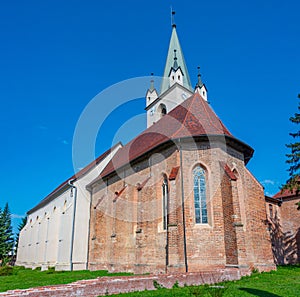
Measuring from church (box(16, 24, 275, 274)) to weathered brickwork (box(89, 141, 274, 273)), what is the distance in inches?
1.8

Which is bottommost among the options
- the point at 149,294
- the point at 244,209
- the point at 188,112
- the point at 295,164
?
the point at 149,294

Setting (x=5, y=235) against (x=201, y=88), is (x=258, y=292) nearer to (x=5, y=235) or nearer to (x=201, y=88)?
(x=201, y=88)

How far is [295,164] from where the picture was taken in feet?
68.7

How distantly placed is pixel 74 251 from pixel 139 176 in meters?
9.22

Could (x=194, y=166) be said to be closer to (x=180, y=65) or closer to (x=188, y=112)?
(x=188, y=112)

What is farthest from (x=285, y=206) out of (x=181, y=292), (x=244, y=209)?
(x=181, y=292)

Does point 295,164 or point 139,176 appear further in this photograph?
point 295,164

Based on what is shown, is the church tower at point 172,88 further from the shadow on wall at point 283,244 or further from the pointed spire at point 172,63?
the shadow on wall at point 283,244

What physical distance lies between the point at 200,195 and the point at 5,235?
4622cm

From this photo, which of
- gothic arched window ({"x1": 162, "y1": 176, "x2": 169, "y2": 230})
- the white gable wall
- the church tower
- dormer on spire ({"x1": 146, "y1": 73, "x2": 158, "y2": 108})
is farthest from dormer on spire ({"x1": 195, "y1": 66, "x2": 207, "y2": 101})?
gothic arched window ({"x1": 162, "y1": 176, "x2": 169, "y2": 230})

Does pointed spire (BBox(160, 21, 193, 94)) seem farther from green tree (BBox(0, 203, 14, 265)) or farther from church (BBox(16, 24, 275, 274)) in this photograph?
green tree (BBox(0, 203, 14, 265))

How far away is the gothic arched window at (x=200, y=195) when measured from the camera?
48.2ft

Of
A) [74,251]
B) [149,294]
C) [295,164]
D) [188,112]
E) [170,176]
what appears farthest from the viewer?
[74,251]

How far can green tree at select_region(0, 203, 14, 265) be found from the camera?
47.0 metres
